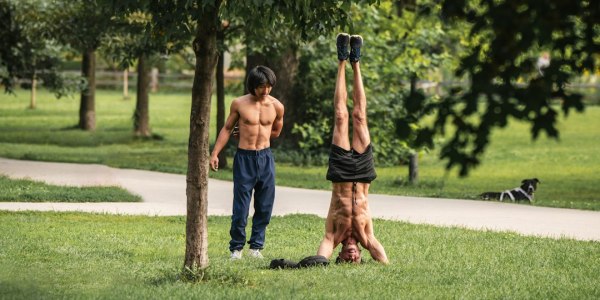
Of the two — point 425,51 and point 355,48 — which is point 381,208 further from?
point 425,51

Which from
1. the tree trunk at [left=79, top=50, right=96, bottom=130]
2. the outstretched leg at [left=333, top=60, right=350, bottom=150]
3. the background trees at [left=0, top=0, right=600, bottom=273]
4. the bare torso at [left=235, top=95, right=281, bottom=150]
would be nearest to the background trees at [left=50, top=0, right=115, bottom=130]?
the background trees at [left=0, top=0, right=600, bottom=273]

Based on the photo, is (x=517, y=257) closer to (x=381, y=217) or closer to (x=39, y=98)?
(x=381, y=217)

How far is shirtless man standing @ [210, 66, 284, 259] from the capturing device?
36.2ft

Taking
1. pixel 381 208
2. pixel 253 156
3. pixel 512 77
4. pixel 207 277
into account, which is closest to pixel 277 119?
pixel 253 156

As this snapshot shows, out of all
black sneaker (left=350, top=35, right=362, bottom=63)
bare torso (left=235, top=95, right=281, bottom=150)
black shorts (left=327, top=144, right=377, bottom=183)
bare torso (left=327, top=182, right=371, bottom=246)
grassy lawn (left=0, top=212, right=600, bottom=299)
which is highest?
black sneaker (left=350, top=35, right=362, bottom=63)

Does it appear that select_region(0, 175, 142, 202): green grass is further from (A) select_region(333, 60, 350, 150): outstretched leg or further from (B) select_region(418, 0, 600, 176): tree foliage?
(B) select_region(418, 0, 600, 176): tree foliage

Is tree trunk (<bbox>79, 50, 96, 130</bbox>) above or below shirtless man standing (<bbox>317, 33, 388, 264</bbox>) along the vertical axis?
below

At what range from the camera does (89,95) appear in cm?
3294

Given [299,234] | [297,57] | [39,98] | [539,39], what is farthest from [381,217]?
[39,98]

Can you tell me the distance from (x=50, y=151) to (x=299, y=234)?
604 inches

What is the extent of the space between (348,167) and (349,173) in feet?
0.17

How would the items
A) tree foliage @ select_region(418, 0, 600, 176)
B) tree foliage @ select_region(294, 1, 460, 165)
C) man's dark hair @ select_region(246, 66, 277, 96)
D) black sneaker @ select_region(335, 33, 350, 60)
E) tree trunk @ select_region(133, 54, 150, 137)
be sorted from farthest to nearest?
tree trunk @ select_region(133, 54, 150, 137)
tree foliage @ select_region(294, 1, 460, 165)
man's dark hair @ select_region(246, 66, 277, 96)
black sneaker @ select_region(335, 33, 350, 60)
tree foliage @ select_region(418, 0, 600, 176)

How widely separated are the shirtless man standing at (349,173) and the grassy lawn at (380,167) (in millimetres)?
4047

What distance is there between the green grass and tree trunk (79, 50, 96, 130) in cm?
1447
